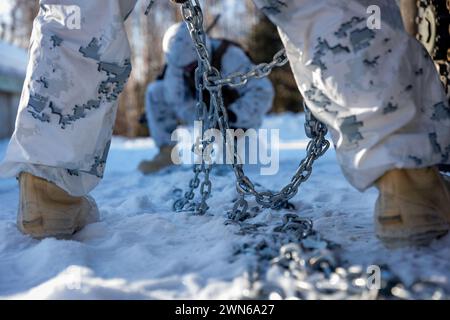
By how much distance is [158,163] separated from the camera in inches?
123

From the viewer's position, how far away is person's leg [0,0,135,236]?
3.99 feet

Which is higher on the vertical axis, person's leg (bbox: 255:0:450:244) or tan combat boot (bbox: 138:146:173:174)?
person's leg (bbox: 255:0:450:244)

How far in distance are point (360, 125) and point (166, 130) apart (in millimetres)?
2459

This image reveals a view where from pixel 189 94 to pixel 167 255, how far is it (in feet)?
7.16

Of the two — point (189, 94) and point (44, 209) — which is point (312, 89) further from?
point (189, 94)

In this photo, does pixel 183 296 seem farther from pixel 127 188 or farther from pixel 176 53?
pixel 176 53

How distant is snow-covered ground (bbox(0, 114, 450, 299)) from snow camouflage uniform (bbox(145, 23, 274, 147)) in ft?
4.66

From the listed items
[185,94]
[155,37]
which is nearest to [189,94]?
[185,94]

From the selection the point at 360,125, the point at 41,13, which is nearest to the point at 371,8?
the point at 360,125

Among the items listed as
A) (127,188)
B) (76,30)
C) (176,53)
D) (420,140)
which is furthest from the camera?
(176,53)

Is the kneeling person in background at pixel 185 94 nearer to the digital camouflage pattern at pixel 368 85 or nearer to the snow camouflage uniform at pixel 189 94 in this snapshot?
the snow camouflage uniform at pixel 189 94

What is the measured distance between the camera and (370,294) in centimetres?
89

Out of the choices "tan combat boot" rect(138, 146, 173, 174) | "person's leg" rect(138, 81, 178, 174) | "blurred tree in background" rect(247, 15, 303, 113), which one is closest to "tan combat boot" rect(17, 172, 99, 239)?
"tan combat boot" rect(138, 146, 173, 174)

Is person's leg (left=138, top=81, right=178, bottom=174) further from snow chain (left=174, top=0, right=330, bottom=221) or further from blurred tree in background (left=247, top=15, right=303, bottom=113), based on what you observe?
blurred tree in background (left=247, top=15, right=303, bottom=113)
